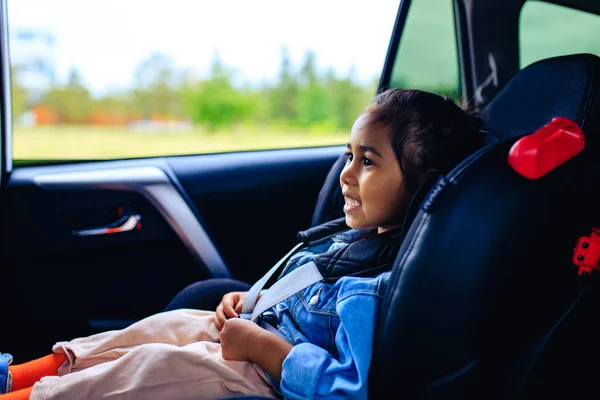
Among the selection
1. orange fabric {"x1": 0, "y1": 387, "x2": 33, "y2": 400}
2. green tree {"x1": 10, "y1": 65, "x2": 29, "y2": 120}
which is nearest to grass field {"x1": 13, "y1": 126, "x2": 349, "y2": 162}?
green tree {"x1": 10, "y1": 65, "x2": 29, "y2": 120}

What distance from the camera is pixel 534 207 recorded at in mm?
1044

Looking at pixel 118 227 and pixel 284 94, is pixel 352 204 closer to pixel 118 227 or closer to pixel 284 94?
pixel 118 227

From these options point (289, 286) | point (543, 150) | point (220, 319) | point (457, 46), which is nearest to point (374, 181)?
point (289, 286)

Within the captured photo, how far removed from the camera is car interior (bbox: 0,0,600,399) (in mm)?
1039

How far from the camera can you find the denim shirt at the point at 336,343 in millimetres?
1144

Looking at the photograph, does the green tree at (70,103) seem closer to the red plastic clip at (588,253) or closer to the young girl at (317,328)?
the young girl at (317,328)

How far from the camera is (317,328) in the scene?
4.50 feet

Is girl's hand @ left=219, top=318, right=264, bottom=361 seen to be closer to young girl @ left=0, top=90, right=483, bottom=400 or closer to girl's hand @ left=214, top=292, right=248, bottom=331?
A: young girl @ left=0, top=90, right=483, bottom=400

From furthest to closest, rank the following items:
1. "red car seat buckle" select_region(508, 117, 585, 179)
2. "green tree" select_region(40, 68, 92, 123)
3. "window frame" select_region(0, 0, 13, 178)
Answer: "green tree" select_region(40, 68, 92, 123) → "window frame" select_region(0, 0, 13, 178) → "red car seat buckle" select_region(508, 117, 585, 179)

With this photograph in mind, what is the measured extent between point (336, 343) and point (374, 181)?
397 millimetres

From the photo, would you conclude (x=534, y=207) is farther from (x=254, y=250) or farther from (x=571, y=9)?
(x=254, y=250)

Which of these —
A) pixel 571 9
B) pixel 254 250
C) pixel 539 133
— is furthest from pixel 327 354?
pixel 571 9

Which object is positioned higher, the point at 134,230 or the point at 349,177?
the point at 349,177

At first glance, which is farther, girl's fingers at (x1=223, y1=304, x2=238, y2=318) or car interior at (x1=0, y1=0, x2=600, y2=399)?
girl's fingers at (x1=223, y1=304, x2=238, y2=318)
